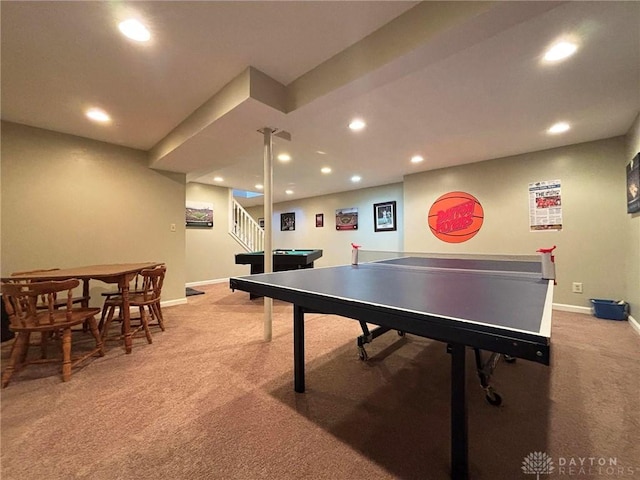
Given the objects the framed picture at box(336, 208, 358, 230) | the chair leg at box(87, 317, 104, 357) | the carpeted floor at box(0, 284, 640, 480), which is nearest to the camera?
the carpeted floor at box(0, 284, 640, 480)

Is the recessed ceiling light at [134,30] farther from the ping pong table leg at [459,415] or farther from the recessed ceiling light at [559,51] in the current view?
the recessed ceiling light at [559,51]

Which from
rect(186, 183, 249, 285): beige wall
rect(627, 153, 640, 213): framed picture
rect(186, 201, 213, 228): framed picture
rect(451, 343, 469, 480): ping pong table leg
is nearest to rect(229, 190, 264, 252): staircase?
rect(186, 183, 249, 285): beige wall

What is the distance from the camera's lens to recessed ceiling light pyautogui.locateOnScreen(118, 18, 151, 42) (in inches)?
64.1

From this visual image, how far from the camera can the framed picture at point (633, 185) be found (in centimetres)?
267

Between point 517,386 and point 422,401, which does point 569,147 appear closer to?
point 517,386

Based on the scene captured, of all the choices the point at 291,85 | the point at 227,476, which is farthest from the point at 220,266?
the point at 227,476

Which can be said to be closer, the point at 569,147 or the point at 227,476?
the point at 227,476

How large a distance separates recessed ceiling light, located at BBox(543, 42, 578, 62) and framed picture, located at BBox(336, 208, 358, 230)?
4943 millimetres

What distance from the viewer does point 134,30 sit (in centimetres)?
168

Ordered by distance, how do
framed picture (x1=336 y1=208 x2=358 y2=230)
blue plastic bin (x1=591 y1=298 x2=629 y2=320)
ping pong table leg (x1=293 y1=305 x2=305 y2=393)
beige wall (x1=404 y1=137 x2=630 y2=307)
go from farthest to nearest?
framed picture (x1=336 y1=208 x2=358 y2=230)
beige wall (x1=404 y1=137 x2=630 y2=307)
blue plastic bin (x1=591 y1=298 x2=629 y2=320)
ping pong table leg (x1=293 y1=305 x2=305 y2=393)

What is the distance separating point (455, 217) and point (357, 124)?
2.77 metres

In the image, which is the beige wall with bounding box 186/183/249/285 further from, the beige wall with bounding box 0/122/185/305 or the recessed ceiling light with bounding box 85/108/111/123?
the recessed ceiling light with bounding box 85/108/111/123

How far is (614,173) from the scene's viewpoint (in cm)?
334

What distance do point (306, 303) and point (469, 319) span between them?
0.63 m
